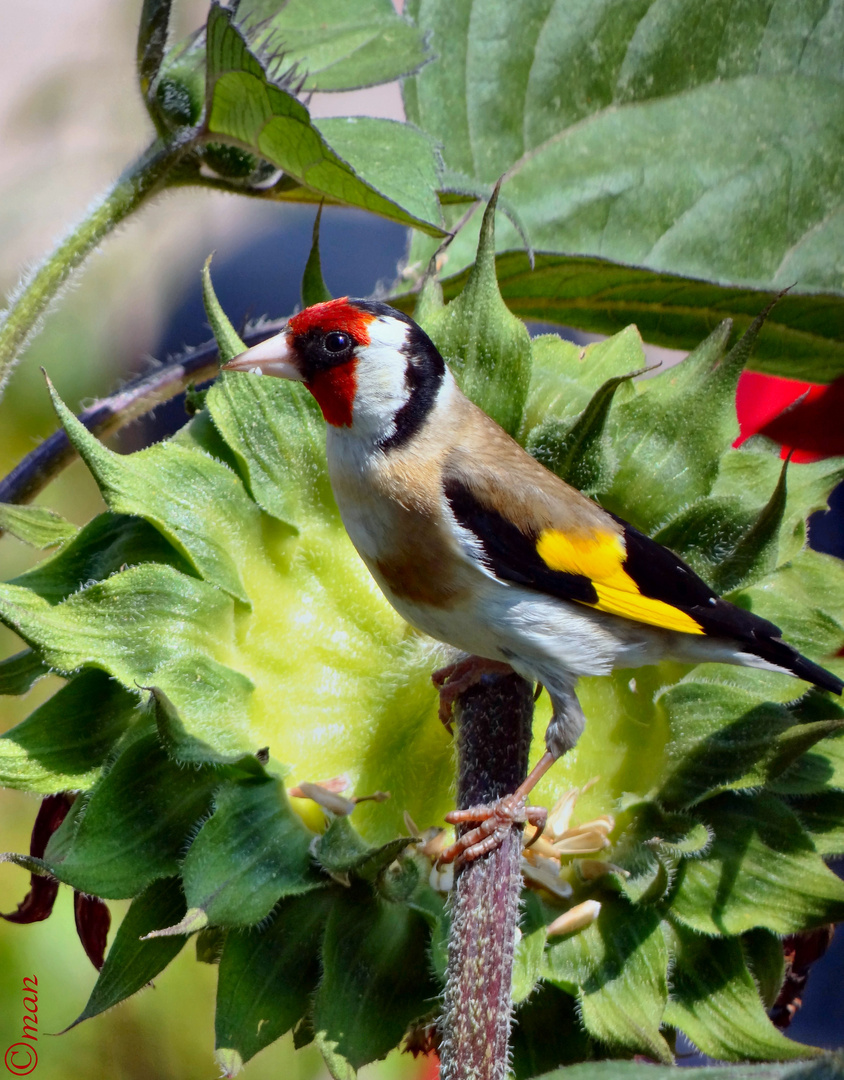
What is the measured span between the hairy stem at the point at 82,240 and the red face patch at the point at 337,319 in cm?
20

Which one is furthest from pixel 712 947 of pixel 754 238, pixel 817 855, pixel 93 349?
pixel 93 349

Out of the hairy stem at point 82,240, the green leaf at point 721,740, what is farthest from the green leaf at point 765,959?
the hairy stem at point 82,240

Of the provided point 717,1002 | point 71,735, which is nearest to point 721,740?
point 717,1002

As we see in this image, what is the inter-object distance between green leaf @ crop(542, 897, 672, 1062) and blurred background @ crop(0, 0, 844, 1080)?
1.22 feet

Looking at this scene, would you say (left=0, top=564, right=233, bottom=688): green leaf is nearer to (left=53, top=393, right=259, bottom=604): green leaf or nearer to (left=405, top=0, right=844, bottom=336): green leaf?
(left=53, top=393, right=259, bottom=604): green leaf

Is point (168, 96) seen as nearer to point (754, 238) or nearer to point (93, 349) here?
point (754, 238)

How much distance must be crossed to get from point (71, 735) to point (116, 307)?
4.66 feet

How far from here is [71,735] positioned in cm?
71

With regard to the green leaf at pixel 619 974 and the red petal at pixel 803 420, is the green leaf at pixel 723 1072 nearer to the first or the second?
the green leaf at pixel 619 974

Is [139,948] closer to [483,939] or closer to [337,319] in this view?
[483,939]

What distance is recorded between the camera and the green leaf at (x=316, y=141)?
72 cm

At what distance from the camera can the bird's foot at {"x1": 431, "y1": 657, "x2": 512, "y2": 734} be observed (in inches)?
29.6

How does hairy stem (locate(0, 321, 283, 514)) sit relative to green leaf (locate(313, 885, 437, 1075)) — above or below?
above

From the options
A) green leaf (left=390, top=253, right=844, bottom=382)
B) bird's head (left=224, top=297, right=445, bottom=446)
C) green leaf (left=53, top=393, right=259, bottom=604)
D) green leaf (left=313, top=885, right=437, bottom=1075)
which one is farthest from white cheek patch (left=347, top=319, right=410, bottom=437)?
green leaf (left=313, top=885, right=437, bottom=1075)
